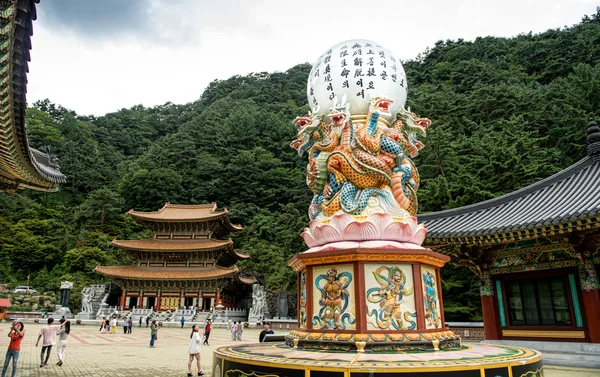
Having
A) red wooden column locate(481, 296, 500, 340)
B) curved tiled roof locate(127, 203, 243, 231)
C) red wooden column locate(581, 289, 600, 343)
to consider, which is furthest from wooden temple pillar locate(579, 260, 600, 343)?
curved tiled roof locate(127, 203, 243, 231)

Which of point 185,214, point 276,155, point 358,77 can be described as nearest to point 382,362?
point 358,77

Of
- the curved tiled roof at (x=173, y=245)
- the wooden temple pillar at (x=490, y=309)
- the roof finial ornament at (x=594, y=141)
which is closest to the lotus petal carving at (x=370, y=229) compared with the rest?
the wooden temple pillar at (x=490, y=309)

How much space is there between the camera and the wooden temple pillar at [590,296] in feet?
30.1

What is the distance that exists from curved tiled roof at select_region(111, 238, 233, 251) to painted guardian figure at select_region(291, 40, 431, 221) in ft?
96.2

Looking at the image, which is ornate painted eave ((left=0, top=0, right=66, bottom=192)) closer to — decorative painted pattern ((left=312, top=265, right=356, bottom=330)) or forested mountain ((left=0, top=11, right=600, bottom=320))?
decorative painted pattern ((left=312, top=265, right=356, bottom=330))

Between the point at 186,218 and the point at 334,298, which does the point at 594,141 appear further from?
the point at 186,218

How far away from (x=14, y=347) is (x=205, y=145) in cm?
5822

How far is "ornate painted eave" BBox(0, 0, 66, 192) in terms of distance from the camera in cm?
540

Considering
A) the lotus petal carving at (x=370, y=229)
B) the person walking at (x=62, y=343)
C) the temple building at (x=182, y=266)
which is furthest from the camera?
the temple building at (x=182, y=266)

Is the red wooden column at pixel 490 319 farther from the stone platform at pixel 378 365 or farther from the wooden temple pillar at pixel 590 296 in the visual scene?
the stone platform at pixel 378 365

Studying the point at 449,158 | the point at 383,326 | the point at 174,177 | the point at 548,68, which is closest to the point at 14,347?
the point at 383,326

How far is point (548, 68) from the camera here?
47.2m

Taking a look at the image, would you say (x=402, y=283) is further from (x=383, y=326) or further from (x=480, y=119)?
(x=480, y=119)

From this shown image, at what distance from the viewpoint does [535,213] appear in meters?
10.3
